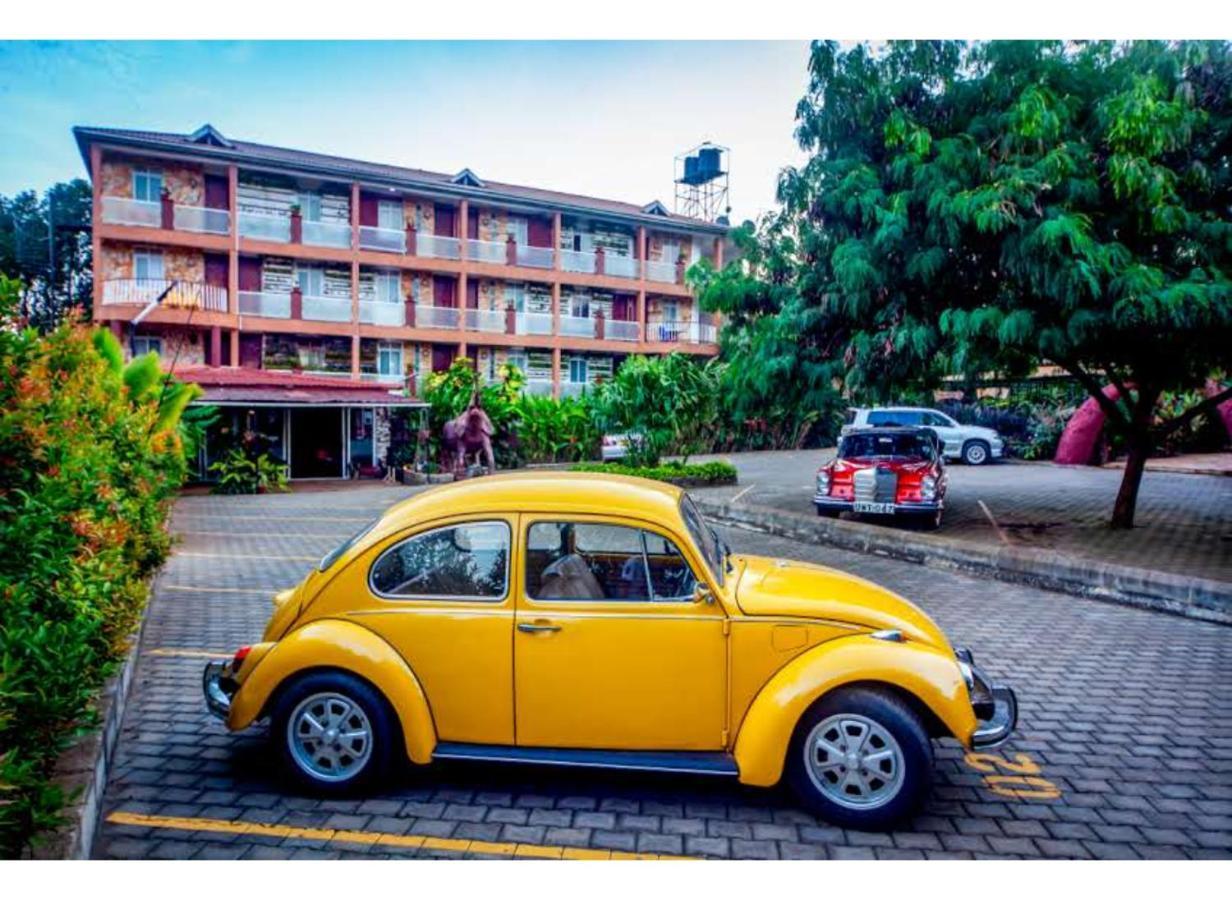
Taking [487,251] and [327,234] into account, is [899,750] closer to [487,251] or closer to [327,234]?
[327,234]

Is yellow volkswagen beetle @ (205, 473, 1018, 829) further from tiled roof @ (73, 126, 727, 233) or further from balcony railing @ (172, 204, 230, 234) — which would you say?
balcony railing @ (172, 204, 230, 234)

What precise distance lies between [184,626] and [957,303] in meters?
8.95

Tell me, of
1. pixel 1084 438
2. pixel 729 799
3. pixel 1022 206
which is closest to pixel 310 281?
pixel 1022 206

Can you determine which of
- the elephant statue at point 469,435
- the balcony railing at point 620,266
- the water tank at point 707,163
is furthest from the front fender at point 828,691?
the water tank at point 707,163

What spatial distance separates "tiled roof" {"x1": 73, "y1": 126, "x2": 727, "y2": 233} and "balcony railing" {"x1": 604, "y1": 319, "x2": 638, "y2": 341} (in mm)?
4164

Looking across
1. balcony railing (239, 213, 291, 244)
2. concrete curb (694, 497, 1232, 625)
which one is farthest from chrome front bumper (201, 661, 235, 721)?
balcony railing (239, 213, 291, 244)

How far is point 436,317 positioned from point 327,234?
4.38m

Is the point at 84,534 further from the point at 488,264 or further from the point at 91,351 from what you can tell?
the point at 488,264

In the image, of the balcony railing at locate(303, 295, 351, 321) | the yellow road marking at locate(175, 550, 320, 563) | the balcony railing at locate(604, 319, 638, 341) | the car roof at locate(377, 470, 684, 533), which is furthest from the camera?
the balcony railing at locate(604, 319, 638, 341)

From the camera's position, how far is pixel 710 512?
14133 mm

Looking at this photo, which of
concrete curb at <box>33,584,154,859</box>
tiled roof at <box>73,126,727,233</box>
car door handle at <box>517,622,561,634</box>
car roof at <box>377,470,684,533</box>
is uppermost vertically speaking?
tiled roof at <box>73,126,727,233</box>

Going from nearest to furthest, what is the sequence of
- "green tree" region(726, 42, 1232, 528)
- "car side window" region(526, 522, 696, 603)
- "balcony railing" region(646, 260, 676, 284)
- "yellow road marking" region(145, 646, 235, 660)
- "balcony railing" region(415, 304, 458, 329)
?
"car side window" region(526, 522, 696, 603)
"yellow road marking" region(145, 646, 235, 660)
"green tree" region(726, 42, 1232, 528)
"balcony railing" region(415, 304, 458, 329)
"balcony railing" region(646, 260, 676, 284)

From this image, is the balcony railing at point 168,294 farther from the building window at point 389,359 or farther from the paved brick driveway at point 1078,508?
the paved brick driveway at point 1078,508

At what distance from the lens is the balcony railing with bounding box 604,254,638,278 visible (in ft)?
105
